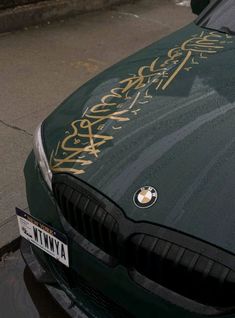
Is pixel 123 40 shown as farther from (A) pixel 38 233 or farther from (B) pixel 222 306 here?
(B) pixel 222 306

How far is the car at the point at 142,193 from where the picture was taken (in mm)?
1646

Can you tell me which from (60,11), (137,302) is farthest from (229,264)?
(60,11)

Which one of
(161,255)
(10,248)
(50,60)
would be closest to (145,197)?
(161,255)

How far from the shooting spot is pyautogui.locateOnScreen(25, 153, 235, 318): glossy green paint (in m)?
1.71

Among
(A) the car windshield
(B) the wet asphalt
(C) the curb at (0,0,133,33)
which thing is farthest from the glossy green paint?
(C) the curb at (0,0,133,33)

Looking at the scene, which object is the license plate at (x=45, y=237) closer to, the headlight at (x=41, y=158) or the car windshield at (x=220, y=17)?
the headlight at (x=41, y=158)

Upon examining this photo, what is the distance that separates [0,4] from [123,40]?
168 cm

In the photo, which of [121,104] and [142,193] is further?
[121,104]

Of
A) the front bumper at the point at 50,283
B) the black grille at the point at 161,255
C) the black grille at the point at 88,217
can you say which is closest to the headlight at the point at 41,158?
the black grille at the point at 88,217

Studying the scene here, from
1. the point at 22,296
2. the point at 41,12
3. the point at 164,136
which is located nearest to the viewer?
the point at 164,136

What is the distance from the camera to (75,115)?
2.32 m

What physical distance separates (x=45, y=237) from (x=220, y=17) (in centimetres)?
175

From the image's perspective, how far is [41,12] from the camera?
6.73 m

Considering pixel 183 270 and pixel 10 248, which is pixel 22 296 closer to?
→ pixel 10 248
